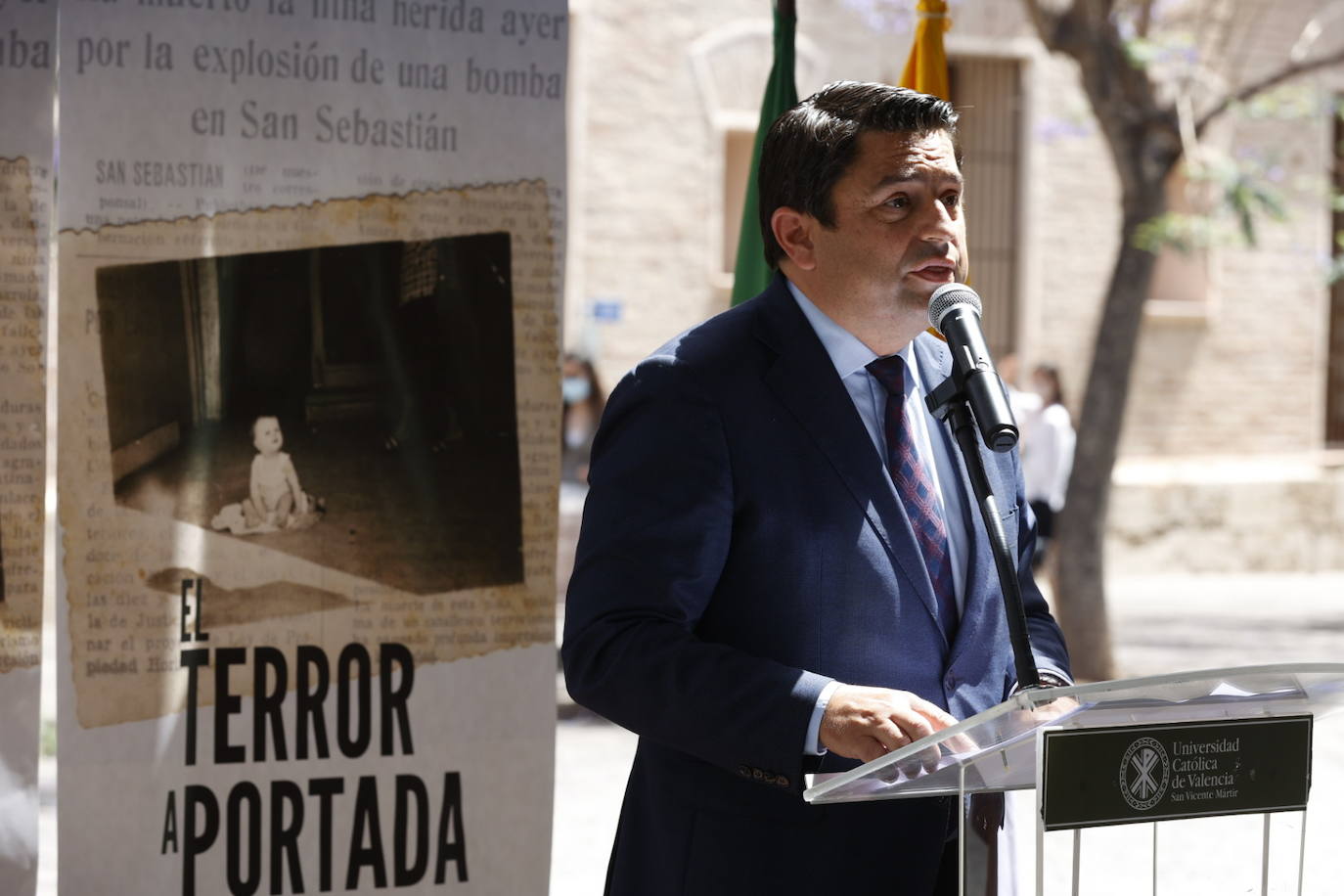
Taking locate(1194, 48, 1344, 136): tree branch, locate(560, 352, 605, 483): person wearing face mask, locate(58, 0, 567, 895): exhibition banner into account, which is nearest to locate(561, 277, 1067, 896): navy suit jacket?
locate(58, 0, 567, 895): exhibition banner

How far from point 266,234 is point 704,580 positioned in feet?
4.46

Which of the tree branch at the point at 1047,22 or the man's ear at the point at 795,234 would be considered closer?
the man's ear at the point at 795,234

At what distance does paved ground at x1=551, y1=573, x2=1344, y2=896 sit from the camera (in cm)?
173

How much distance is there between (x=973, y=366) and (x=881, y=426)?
35cm

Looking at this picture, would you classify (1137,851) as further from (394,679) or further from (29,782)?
(29,782)

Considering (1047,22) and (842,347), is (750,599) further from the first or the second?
(1047,22)

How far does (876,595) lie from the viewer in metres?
2.00

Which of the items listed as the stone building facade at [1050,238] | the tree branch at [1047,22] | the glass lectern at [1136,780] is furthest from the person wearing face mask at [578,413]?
the glass lectern at [1136,780]

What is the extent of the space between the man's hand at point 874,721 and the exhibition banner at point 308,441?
1.39m

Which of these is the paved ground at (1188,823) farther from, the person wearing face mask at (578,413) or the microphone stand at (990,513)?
the person wearing face mask at (578,413)

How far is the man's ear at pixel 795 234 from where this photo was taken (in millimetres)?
2131

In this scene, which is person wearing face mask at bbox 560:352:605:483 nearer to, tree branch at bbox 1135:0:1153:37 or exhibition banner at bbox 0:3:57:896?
tree branch at bbox 1135:0:1153:37

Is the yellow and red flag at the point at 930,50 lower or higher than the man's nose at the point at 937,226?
higher

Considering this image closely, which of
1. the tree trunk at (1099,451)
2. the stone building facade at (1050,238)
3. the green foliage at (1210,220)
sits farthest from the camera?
the stone building facade at (1050,238)
